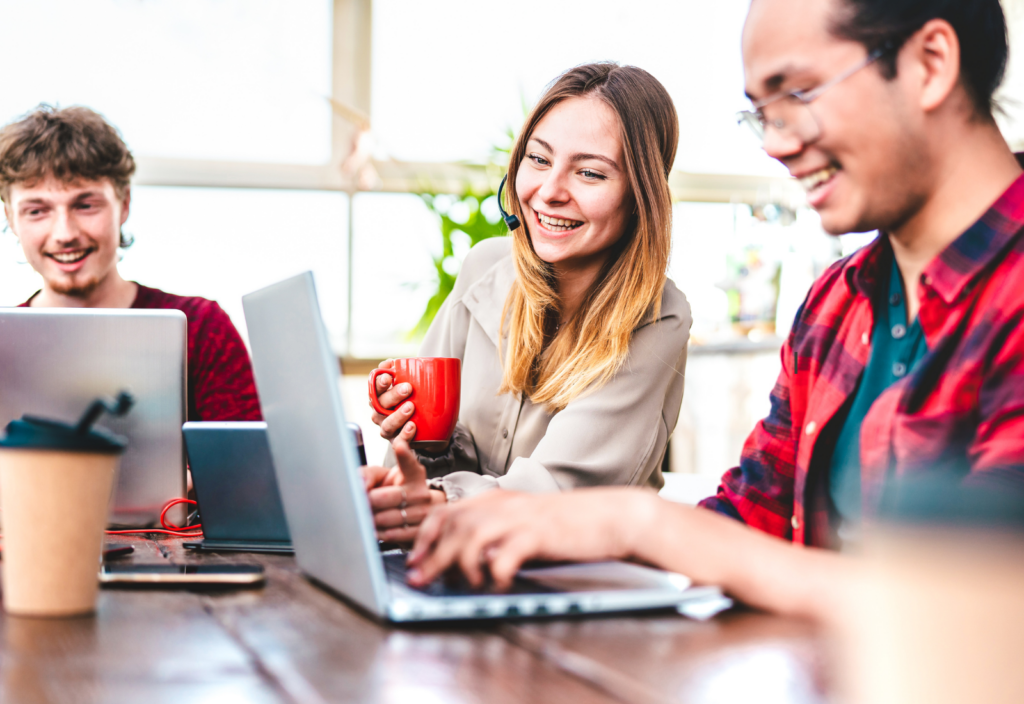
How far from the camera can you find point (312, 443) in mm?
677

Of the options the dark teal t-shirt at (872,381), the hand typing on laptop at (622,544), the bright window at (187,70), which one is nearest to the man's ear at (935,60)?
the dark teal t-shirt at (872,381)

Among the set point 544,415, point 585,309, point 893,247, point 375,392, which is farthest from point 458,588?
point 585,309

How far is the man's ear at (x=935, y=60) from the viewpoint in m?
0.86

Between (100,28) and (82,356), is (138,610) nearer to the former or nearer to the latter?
(82,356)

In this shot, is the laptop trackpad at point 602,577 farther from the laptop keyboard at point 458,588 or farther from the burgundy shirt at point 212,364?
the burgundy shirt at point 212,364

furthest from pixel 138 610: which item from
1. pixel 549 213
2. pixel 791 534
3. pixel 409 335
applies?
pixel 409 335

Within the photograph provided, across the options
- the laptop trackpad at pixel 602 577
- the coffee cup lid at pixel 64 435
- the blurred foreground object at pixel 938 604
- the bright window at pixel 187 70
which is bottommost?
the laptop trackpad at pixel 602 577

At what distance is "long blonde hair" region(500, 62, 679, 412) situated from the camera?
4.90ft

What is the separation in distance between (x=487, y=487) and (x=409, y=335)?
268cm

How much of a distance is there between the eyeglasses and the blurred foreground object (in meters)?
0.74

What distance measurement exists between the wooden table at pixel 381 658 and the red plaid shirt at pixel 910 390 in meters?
0.24

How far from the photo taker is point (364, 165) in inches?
150

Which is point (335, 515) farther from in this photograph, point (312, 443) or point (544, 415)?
point (544, 415)

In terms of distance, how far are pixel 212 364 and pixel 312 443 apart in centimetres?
135
